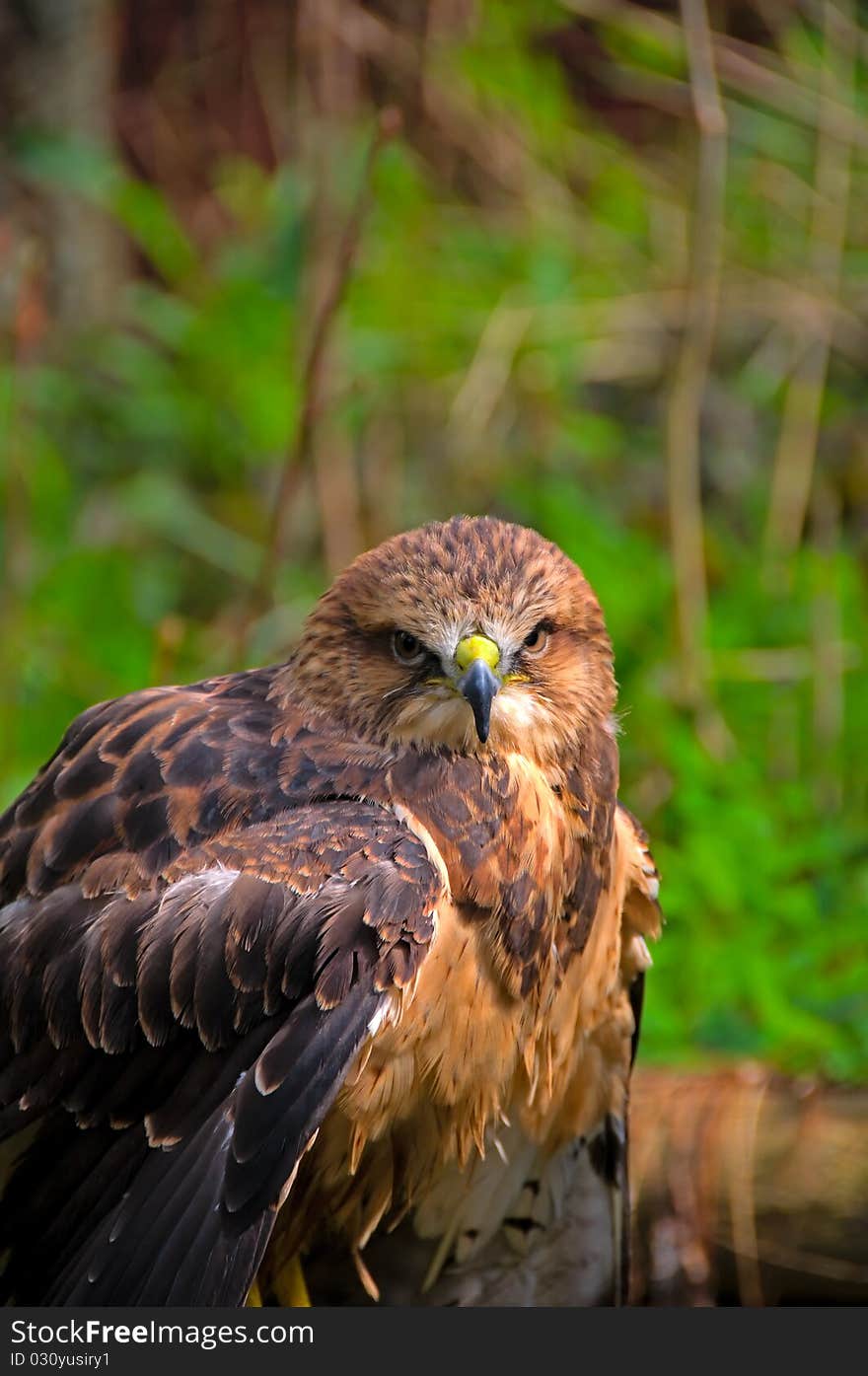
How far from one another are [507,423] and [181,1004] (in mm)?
3579

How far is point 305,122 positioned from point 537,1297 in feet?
12.3

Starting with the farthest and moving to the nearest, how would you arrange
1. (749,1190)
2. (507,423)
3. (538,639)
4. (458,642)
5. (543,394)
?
1. (507,423)
2. (543,394)
3. (749,1190)
4. (538,639)
5. (458,642)

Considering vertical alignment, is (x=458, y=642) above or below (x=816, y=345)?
below

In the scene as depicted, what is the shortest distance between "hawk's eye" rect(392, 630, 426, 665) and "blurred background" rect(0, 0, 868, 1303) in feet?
4.41

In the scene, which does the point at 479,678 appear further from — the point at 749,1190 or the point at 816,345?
the point at 816,345

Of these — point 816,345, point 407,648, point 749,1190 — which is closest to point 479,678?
point 407,648

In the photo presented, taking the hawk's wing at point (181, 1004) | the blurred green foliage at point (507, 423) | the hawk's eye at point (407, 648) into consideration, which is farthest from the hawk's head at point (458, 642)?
the blurred green foliage at point (507, 423)

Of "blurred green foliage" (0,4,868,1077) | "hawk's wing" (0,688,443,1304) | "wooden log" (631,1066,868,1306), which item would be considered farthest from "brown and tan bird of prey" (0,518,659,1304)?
"blurred green foliage" (0,4,868,1077)

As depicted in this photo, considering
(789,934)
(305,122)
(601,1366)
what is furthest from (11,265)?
(601,1366)

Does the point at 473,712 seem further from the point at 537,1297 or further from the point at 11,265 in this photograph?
the point at 11,265

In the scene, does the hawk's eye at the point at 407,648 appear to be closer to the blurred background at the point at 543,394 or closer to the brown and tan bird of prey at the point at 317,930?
the brown and tan bird of prey at the point at 317,930

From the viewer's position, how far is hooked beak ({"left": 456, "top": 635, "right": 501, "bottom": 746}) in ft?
8.91

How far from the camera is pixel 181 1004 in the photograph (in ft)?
8.76

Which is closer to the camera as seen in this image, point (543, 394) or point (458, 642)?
point (458, 642)
